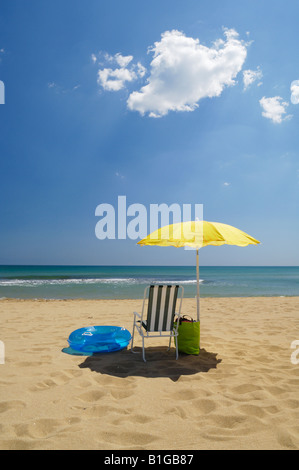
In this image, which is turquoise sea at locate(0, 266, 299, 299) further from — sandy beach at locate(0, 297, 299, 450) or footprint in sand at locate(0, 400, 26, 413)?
footprint in sand at locate(0, 400, 26, 413)

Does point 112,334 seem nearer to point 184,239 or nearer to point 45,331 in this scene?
point 45,331

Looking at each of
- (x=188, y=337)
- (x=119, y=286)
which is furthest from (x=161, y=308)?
(x=119, y=286)

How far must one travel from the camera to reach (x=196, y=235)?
145 inches

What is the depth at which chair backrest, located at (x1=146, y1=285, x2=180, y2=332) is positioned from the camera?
3934mm

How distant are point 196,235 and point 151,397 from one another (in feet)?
6.25

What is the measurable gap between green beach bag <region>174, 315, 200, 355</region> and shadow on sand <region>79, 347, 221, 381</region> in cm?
10

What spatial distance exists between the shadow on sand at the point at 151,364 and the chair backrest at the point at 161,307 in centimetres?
45

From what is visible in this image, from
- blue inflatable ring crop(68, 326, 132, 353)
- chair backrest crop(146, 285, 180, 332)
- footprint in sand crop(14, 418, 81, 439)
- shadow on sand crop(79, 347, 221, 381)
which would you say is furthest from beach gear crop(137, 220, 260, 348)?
footprint in sand crop(14, 418, 81, 439)

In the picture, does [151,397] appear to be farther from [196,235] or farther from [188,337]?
[196,235]

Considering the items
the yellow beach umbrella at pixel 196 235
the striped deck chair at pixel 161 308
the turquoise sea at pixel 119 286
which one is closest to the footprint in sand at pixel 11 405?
the striped deck chair at pixel 161 308

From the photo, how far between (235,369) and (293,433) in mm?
1404

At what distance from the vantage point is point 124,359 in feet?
13.2

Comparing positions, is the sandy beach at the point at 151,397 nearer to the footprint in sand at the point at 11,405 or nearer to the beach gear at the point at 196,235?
the footprint in sand at the point at 11,405

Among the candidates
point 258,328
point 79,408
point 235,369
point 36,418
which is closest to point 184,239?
point 235,369
